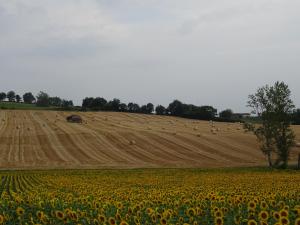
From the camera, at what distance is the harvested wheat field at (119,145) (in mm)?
53688

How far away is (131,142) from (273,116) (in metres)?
17.6

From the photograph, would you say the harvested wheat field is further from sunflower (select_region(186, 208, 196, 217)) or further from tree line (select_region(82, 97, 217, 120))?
sunflower (select_region(186, 208, 196, 217))

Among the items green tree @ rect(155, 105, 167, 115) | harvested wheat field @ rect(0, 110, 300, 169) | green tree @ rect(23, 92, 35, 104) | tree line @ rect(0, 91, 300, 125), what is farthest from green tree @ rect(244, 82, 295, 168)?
green tree @ rect(23, 92, 35, 104)

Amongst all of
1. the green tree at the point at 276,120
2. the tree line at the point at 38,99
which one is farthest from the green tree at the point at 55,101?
the green tree at the point at 276,120

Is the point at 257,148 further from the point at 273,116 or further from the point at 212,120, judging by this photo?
the point at 212,120

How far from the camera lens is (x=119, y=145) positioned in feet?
207

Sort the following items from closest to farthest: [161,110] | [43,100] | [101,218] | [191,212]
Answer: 1. [101,218]
2. [191,212]
3. [161,110]
4. [43,100]

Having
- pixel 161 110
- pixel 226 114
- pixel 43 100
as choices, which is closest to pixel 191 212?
pixel 226 114

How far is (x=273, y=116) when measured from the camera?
56.4m

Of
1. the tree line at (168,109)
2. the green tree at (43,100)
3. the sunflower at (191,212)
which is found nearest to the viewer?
the sunflower at (191,212)

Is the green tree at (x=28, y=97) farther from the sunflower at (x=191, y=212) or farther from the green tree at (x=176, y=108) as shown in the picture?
the sunflower at (x=191, y=212)

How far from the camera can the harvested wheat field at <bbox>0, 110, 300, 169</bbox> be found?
5369 cm

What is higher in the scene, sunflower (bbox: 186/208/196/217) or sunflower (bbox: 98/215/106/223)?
sunflower (bbox: 98/215/106/223)

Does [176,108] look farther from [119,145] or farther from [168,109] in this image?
[119,145]
